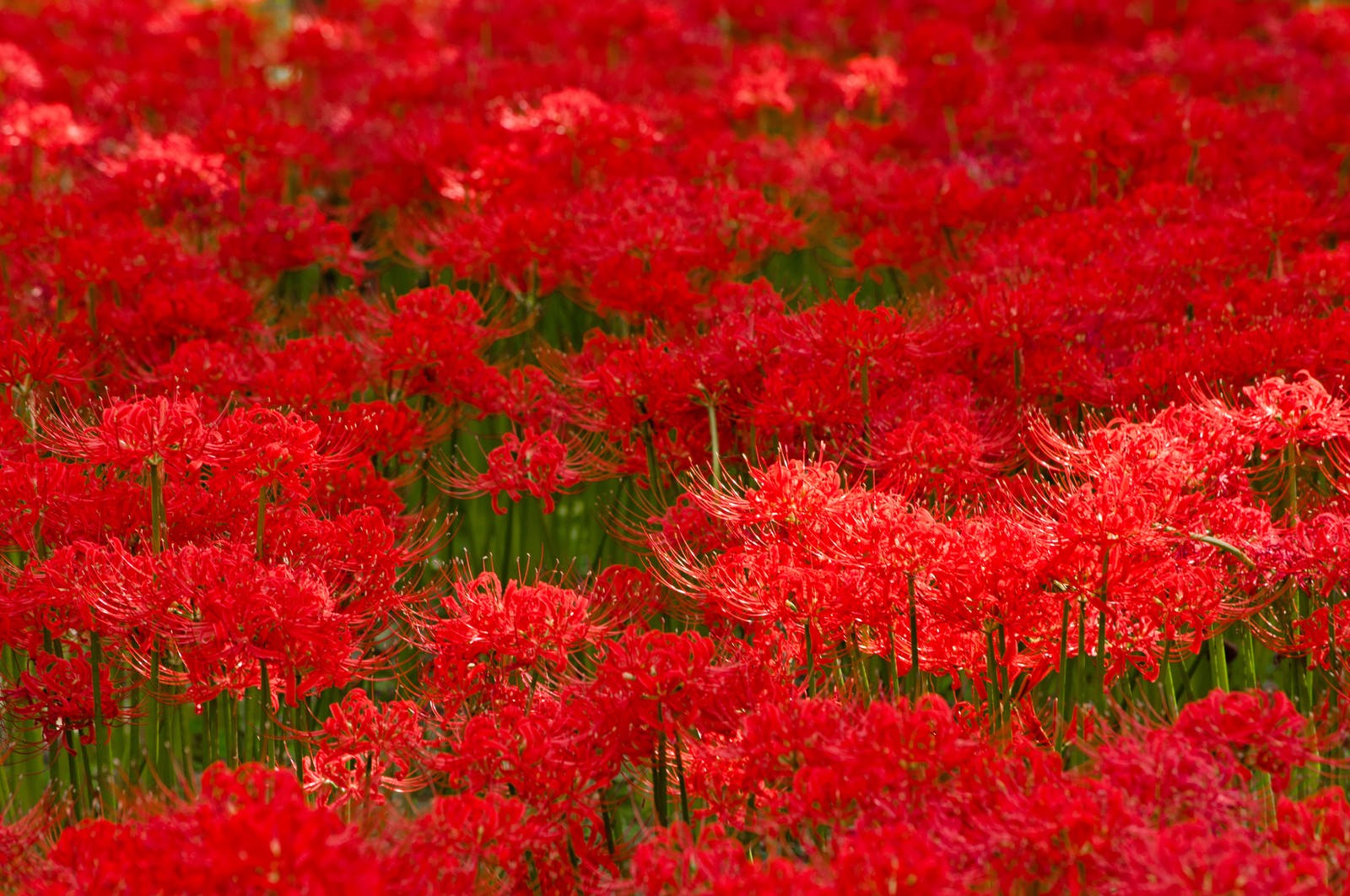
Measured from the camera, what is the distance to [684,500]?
4.09m

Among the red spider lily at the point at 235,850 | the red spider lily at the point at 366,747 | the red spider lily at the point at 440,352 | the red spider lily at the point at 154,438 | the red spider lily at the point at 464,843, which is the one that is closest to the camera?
the red spider lily at the point at 235,850

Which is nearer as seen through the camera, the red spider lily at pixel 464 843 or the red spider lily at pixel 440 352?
the red spider lily at pixel 464 843

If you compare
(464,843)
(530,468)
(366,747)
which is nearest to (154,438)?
(366,747)

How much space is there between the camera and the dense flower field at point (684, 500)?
2.40m

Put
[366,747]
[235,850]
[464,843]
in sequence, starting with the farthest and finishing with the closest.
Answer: [366,747]
[464,843]
[235,850]

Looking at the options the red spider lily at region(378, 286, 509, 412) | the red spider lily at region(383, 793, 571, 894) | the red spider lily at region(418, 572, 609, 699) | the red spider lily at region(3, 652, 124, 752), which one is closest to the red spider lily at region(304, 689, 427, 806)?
the red spider lily at region(418, 572, 609, 699)

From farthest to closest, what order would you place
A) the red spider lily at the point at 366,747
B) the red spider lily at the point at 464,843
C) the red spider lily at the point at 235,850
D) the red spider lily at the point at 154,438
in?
1. the red spider lily at the point at 154,438
2. the red spider lily at the point at 366,747
3. the red spider lily at the point at 464,843
4. the red spider lily at the point at 235,850

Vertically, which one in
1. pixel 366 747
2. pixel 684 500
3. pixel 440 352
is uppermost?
pixel 440 352

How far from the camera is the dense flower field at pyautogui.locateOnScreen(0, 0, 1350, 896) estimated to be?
7.86 feet

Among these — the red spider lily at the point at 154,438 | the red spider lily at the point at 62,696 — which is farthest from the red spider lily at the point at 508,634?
the red spider lily at the point at 62,696

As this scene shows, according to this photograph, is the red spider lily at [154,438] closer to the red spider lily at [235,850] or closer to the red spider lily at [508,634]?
the red spider lily at [508,634]

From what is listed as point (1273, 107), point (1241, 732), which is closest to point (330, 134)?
point (1273, 107)

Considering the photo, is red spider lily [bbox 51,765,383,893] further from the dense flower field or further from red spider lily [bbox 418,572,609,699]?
red spider lily [bbox 418,572,609,699]

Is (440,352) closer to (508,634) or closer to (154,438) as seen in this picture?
(154,438)
